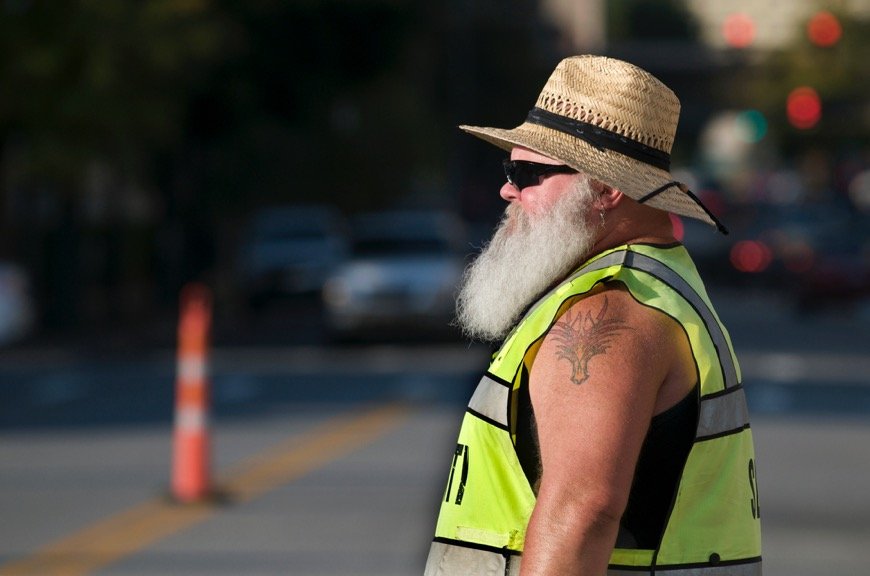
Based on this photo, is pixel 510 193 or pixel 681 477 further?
pixel 510 193

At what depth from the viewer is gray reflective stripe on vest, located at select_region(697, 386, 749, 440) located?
3084 millimetres

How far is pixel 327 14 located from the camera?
39.0 meters

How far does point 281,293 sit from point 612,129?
32337 millimetres

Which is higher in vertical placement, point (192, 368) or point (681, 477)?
point (192, 368)

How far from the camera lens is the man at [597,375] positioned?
2914mm

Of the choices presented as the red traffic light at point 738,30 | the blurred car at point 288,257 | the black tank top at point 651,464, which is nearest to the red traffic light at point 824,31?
the red traffic light at point 738,30

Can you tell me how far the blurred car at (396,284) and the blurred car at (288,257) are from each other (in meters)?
8.04

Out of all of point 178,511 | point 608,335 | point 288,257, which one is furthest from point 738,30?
point 608,335

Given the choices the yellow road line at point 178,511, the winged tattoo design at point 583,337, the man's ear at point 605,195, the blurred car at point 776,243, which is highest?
the blurred car at point 776,243

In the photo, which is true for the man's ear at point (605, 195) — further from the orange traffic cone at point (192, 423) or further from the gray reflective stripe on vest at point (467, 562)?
the orange traffic cone at point (192, 423)

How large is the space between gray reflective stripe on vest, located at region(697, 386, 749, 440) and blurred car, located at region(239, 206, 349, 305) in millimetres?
31641

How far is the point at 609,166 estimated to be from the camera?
320 cm

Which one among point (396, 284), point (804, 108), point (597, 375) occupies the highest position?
point (804, 108)

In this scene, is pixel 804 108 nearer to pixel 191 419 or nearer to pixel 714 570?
pixel 191 419
